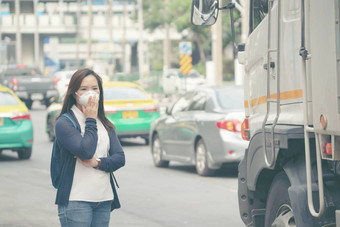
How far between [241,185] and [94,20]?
363ft

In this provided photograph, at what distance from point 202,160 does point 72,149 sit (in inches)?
342

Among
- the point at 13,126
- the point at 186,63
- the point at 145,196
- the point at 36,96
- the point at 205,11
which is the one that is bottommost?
the point at 145,196

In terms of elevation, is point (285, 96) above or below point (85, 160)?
A: above

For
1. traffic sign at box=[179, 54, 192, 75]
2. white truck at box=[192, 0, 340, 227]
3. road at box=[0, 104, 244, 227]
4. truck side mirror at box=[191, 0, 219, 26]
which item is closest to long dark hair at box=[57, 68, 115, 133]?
white truck at box=[192, 0, 340, 227]

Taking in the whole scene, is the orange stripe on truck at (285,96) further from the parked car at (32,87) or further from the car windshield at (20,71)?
the car windshield at (20,71)

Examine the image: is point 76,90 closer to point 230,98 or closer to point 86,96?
point 86,96

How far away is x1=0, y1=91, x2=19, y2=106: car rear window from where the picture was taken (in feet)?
55.7

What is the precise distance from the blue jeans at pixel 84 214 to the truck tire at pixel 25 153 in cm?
1214

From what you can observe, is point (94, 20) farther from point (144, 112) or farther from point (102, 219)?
point (102, 219)

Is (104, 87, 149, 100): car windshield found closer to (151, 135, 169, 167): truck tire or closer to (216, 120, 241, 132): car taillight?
(151, 135, 169, 167): truck tire

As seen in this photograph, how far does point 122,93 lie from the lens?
20.1m

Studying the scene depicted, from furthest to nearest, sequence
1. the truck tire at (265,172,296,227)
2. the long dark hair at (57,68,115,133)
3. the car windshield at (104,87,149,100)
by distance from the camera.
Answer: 1. the car windshield at (104,87,149,100)
2. the truck tire at (265,172,296,227)
3. the long dark hair at (57,68,115,133)

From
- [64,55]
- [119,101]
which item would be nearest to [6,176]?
[119,101]

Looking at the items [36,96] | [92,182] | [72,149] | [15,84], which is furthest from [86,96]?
[36,96]
